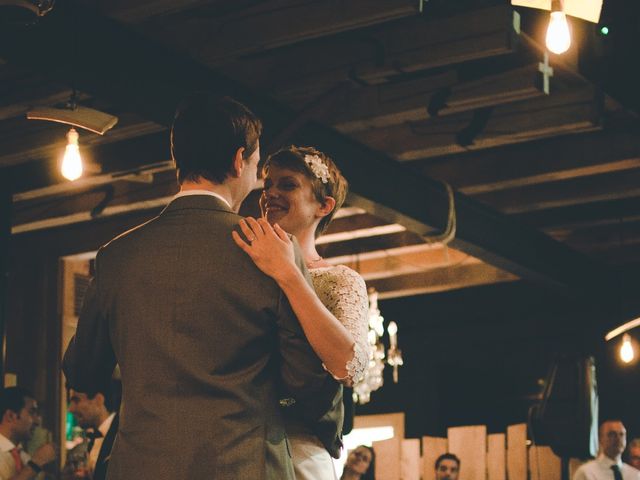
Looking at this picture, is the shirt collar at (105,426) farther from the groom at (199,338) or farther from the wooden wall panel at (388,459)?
the groom at (199,338)

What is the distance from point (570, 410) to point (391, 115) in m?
3.83

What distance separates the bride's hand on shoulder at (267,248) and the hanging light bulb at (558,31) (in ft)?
8.03

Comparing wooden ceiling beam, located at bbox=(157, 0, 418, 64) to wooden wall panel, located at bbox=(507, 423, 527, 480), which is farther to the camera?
wooden wall panel, located at bbox=(507, 423, 527, 480)

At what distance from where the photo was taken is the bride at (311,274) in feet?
6.52

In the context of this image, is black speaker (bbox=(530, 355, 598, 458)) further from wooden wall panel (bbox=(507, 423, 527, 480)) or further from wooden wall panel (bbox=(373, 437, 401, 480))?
wooden wall panel (bbox=(373, 437, 401, 480))

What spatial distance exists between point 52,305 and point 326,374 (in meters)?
7.32

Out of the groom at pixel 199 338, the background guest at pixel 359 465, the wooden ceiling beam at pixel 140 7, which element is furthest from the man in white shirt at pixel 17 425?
the groom at pixel 199 338

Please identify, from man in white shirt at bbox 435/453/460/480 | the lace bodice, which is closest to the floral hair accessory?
the lace bodice

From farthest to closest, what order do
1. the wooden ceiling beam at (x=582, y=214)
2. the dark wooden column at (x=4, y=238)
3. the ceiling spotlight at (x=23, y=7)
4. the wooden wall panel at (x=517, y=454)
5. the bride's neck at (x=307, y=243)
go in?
1. the wooden wall panel at (x=517, y=454)
2. the wooden ceiling beam at (x=582, y=214)
3. the dark wooden column at (x=4, y=238)
4. the ceiling spotlight at (x=23, y=7)
5. the bride's neck at (x=307, y=243)

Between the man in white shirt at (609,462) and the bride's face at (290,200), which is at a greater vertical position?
the bride's face at (290,200)

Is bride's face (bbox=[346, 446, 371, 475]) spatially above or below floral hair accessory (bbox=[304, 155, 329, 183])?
below

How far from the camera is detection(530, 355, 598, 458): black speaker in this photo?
338 inches

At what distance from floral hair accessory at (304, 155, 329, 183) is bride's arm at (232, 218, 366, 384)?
2.82ft

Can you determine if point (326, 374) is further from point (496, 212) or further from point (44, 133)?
point (496, 212)
